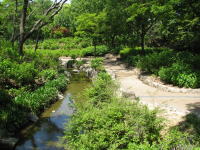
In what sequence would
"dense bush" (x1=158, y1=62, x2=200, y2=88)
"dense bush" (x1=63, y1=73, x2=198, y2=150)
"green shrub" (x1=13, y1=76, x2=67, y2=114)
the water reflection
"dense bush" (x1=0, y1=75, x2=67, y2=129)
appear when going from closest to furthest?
"dense bush" (x1=63, y1=73, x2=198, y2=150)
the water reflection
"dense bush" (x1=0, y1=75, x2=67, y2=129)
"green shrub" (x1=13, y1=76, x2=67, y2=114)
"dense bush" (x1=158, y1=62, x2=200, y2=88)

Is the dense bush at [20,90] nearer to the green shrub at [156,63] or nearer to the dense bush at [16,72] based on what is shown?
the dense bush at [16,72]

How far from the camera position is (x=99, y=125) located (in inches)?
224

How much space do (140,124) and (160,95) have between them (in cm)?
495

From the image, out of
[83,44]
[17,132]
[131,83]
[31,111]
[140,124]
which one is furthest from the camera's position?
Answer: [83,44]

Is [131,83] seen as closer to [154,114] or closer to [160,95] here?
[160,95]

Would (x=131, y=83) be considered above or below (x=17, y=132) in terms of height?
above

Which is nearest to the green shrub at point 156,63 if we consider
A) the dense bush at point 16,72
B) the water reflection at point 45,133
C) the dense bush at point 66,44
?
the water reflection at point 45,133

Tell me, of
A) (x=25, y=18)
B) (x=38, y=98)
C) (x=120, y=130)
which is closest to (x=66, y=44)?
(x=25, y=18)

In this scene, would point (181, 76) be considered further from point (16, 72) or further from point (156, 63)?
point (16, 72)

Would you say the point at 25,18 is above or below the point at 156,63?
above

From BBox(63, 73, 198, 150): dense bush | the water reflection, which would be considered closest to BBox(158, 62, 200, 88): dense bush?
the water reflection

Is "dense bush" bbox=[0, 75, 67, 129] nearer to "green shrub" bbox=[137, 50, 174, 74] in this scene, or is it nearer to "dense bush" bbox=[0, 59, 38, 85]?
"dense bush" bbox=[0, 59, 38, 85]

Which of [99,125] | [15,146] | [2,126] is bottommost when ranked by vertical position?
[15,146]

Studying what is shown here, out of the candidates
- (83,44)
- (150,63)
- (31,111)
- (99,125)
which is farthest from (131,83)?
(83,44)
